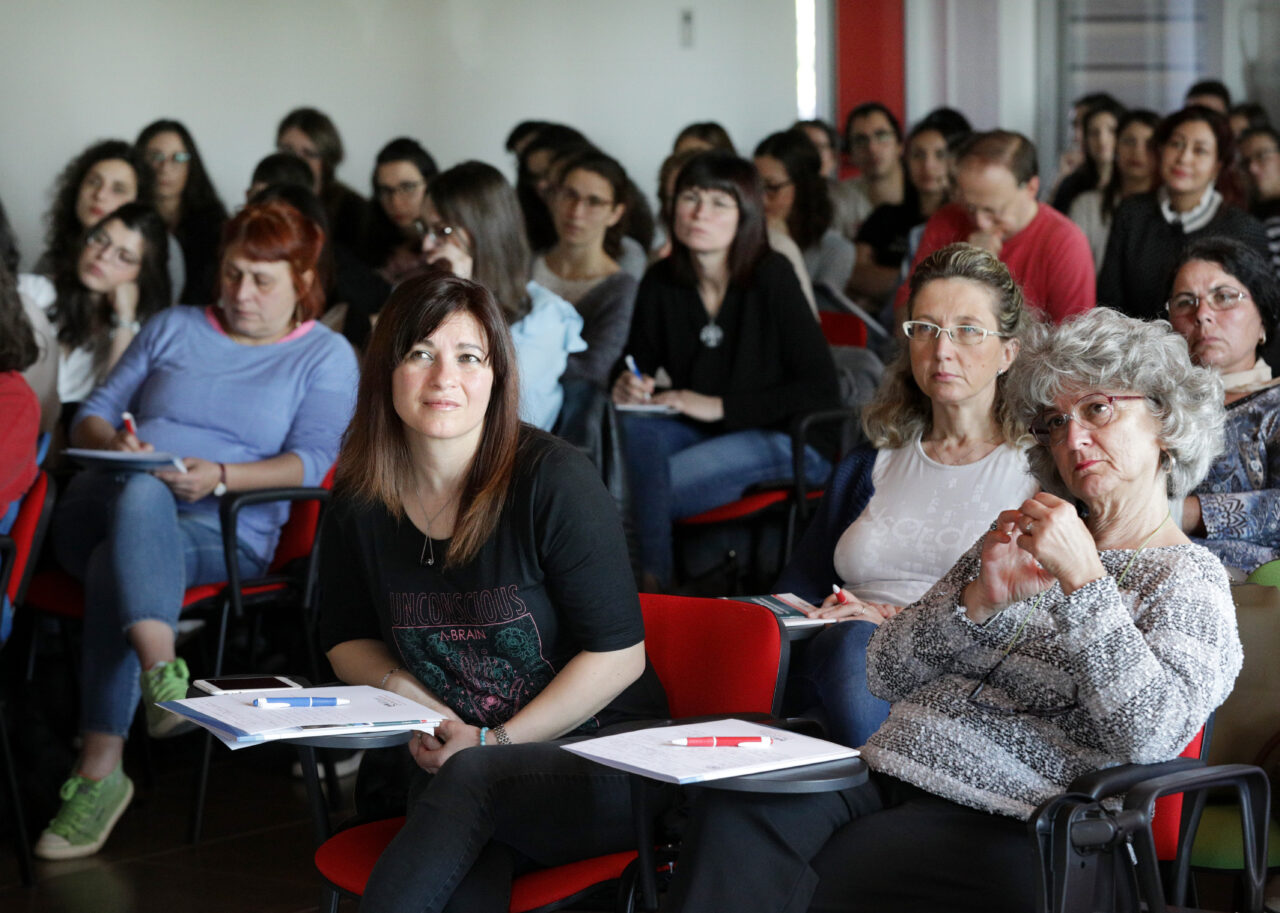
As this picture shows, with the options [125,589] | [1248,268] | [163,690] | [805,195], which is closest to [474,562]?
[163,690]

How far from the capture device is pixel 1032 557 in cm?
185

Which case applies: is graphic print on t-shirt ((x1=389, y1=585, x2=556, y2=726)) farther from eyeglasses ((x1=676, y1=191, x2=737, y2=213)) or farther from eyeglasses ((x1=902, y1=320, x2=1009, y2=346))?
eyeglasses ((x1=676, y1=191, x2=737, y2=213))

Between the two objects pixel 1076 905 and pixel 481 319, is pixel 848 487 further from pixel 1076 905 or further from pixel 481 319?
pixel 1076 905

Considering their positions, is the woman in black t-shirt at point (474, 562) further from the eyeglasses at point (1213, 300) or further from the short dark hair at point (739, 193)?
the short dark hair at point (739, 193)

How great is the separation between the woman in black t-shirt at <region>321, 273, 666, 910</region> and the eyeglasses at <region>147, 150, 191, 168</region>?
3784 mm

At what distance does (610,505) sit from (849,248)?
3806 mm

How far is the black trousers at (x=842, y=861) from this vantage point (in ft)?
5.79

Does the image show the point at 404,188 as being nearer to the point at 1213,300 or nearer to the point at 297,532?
the point at 297,532

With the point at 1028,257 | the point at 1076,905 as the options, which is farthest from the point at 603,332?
the point at 1076,905

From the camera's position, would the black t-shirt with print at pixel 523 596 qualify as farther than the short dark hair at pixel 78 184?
No

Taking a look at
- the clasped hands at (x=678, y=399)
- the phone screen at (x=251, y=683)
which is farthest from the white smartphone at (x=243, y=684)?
the clasped hands at (x=678, y=399)

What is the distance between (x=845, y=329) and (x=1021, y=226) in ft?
2.46

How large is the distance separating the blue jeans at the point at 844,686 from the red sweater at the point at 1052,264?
6.26ft

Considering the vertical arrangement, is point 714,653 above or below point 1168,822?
above
